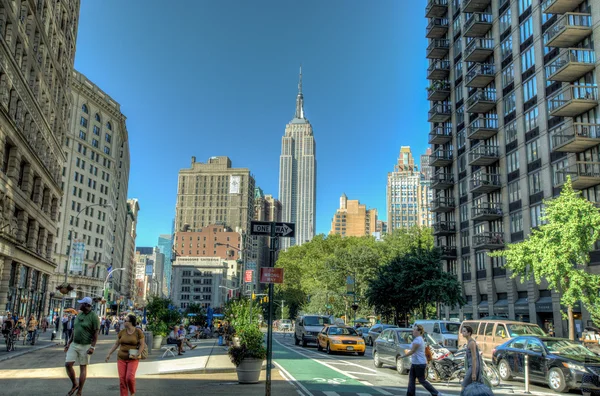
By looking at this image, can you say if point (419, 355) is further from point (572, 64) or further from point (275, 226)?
point (572, 64)

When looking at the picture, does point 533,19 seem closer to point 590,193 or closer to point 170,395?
point 590,193

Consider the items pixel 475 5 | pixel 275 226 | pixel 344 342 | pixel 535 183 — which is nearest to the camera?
pixel 275 226

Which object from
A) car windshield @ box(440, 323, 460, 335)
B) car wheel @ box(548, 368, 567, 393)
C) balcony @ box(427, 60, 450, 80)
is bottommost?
car wheel @ box(548, 368, 567, 393)

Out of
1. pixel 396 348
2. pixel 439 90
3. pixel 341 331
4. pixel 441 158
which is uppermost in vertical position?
pixel 439 90

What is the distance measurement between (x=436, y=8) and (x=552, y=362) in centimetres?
5449

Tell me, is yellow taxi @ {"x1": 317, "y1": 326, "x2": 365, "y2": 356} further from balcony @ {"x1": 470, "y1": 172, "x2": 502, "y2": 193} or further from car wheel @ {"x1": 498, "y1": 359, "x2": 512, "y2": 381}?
balcony @ {"x1": 470, "y1": 172, "x2": 502, "y2": 193}

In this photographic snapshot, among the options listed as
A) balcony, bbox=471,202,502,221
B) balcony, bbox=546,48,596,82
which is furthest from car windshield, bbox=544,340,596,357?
balcony, bbox=471,202,502,221

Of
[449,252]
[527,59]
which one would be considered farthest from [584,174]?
[449,252]

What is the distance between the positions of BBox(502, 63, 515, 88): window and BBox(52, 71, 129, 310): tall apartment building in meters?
62.2

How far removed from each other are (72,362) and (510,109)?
4514 cm

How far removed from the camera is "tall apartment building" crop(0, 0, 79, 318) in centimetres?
3127

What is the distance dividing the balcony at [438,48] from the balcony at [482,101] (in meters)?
11.1

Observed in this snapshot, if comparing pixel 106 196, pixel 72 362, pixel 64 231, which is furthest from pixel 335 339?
pixel 106 196

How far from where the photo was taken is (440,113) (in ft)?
195
